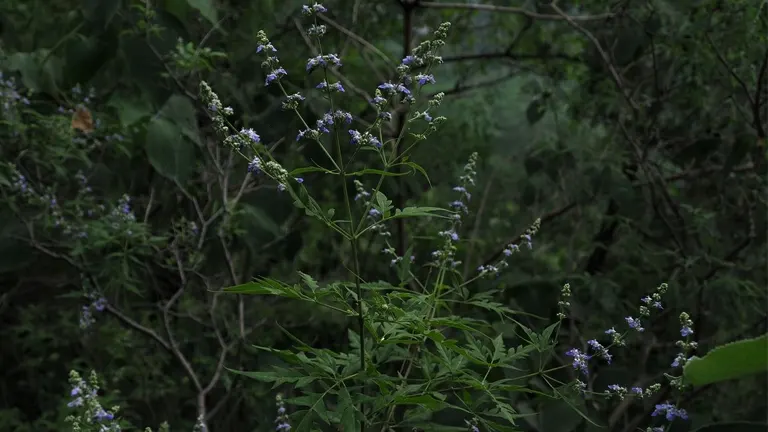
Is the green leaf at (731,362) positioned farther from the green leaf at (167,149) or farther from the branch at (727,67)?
the green leaf at (167,149)

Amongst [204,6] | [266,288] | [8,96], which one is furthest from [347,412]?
[8,96]

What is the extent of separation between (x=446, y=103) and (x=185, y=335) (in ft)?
5.63

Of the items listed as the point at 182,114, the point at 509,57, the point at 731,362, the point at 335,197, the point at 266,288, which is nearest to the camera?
the point at 731,362

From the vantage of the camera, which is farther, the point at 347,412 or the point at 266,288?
the point at 347,412

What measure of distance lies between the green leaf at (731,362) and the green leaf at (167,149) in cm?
211

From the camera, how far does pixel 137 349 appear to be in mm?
4488

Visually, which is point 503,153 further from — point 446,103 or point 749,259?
point 749,259

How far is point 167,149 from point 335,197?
1.60 meters

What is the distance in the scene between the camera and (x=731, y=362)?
5.50 feet

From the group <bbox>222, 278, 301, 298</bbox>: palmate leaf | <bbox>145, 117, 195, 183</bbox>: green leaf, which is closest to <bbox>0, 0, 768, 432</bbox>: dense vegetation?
<bbox>145, 117, 195, 183</bbox>: green leaf

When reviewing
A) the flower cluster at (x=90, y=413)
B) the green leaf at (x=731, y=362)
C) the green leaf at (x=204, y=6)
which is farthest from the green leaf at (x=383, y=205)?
the green leaf at (x=204, y=6)

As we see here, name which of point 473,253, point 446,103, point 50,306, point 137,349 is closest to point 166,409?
Result: point 137,349

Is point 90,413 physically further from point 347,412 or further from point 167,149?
point 167,149

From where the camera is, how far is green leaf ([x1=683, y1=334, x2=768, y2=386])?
1.64m
